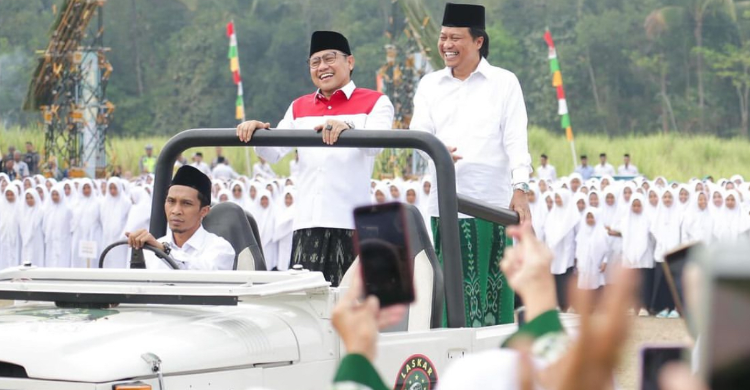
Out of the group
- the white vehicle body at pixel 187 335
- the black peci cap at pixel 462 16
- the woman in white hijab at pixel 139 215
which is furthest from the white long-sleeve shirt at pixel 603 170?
the white vehicle body at pixel 187 335

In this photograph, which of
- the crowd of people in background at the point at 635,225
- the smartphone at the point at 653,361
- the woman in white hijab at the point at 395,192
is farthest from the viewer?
the woman in white hijab at the point at 395,192

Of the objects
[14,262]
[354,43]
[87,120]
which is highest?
[354,43]

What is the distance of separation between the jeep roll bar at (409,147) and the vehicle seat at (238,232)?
24 cm

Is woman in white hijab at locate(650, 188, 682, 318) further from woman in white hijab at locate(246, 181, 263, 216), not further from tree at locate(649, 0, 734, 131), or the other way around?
tree at locate(649, 0, 734, 131)

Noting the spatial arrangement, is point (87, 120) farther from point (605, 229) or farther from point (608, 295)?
point (608, 295)

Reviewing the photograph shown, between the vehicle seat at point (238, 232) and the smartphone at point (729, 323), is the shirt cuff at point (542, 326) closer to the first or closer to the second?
the smartphone at point (729, 323)

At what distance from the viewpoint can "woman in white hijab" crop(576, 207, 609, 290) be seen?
18.0 metres

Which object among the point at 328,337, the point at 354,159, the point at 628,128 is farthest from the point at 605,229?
the point at 628,128

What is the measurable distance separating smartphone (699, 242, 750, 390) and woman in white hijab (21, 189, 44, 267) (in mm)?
20581

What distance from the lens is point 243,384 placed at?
11.8ft

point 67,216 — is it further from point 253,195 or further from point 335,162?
point 335,162

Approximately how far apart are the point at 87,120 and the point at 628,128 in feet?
70.2

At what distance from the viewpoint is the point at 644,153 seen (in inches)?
1580

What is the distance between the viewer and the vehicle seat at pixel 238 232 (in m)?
4.76
